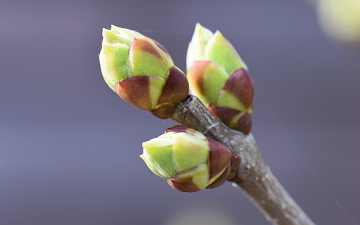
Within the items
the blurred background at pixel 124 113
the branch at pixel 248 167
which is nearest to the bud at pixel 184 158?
the branch at pixel 248 167

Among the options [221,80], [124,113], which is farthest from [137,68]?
[124,113]

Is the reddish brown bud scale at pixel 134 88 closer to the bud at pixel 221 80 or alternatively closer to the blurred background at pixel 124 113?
the bud at pixel 221 80

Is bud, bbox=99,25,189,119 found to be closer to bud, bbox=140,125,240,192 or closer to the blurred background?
bud, bbox=140,125,240,192

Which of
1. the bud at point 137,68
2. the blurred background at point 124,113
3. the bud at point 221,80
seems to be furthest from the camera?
the blurred background at point 124,113

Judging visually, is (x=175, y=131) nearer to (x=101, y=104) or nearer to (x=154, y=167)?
(x=154, y=167)

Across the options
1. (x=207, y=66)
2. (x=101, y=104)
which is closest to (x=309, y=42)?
(x=101, y=104)

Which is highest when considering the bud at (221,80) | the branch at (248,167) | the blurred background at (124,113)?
the bud at (221,80)
